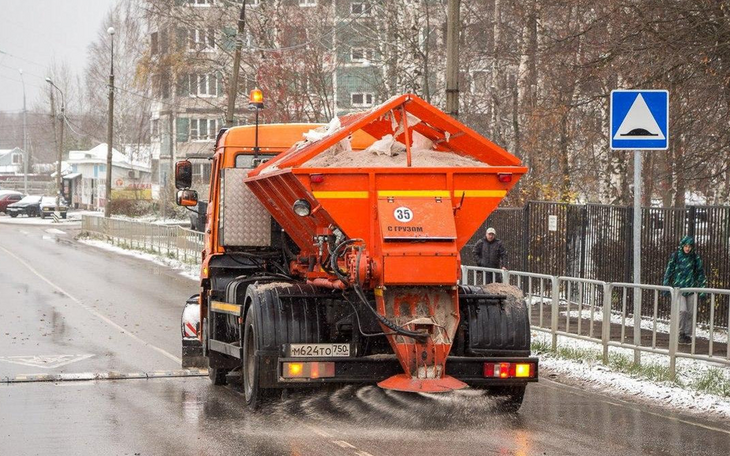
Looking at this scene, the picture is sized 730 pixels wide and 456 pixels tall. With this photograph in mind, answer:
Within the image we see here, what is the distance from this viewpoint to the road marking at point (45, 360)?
15.2m

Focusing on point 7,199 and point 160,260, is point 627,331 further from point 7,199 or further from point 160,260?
point 7,199

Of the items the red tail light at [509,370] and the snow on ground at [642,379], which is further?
the snow on ground at [642,379]

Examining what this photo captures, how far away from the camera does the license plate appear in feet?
34.4

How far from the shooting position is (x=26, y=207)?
8338 centimetres

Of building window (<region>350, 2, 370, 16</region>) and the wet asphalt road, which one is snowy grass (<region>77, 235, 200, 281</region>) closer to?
building window (<region>350, 2, 370, 16</region>)

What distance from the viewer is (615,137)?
14.0 meters

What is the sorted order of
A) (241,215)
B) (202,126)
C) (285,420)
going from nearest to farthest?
(285,420) < (241,215) < (202,126)

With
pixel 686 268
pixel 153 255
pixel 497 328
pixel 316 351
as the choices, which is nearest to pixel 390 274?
pixel 316 351

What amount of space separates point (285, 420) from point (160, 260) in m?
29.8

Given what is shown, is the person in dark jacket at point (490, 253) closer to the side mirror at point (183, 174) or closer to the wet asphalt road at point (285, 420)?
the wet asphalt road at point (285, 420)

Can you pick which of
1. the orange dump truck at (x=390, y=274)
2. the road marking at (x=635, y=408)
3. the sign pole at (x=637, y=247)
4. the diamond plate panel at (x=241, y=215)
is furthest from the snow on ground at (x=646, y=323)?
the diamond plate panel at (x=241, y=215)

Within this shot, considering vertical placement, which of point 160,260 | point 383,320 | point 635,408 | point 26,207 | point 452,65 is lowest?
point 635,408

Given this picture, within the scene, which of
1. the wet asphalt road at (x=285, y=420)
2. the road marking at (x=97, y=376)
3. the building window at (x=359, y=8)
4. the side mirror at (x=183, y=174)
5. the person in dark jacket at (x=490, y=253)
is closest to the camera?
the wet asphalt road at (x=285, y=420)

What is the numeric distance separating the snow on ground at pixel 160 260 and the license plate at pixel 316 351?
22.2 m
